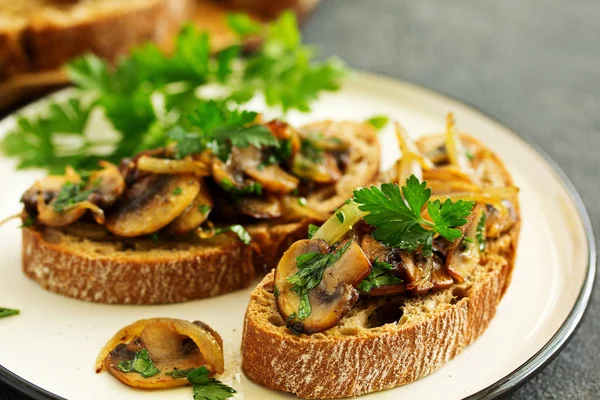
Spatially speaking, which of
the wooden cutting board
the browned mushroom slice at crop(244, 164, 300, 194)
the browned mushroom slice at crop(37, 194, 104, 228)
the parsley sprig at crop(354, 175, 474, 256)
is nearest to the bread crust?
the browned mushroom slice at crop(37, 194, 104, 228)

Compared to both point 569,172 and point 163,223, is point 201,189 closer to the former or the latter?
point 163,223

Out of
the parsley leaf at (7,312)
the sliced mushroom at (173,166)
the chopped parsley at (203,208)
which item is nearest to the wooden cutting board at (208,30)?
the sliced mushroom at (173,166)

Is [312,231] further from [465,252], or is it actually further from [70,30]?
[70,30]

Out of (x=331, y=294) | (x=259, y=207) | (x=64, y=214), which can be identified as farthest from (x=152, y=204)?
(x=331, y=294)

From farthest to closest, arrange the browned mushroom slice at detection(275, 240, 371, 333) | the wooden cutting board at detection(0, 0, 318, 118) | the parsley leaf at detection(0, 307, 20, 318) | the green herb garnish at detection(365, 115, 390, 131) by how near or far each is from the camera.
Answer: the wooden cutting board at detection(0, 0, 318, 118) → the green herb garnish at detection(365, 115, 390, 131) → the parsley leaf at detection(0, 307, 20, 318) → the browned mushroom slice at detection(275, 240, 371, 333)

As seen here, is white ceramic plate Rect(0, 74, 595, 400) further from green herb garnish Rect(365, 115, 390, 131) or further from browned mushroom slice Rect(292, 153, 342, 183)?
browned mushroom slice Rect(292, 153, 342, 183)

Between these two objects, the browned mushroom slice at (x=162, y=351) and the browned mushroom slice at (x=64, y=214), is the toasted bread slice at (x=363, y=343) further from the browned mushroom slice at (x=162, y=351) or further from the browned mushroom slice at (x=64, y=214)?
the browned mushroom slice at (x=64, y=214)

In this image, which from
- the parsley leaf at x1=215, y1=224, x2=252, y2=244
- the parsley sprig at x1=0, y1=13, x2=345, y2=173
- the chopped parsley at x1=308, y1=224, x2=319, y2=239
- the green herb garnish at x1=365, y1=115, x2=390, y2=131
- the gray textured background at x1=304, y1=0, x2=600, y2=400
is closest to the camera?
the chopped parsley at x1=308, y1=224, x2=319, y2=239
